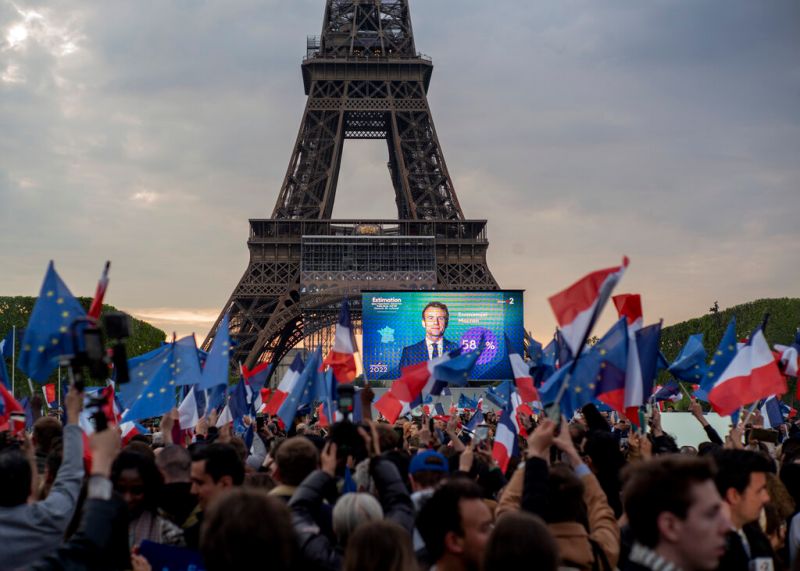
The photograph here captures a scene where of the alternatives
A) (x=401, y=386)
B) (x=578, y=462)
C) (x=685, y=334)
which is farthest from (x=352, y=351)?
(x=685, y=334)

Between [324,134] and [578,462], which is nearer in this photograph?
[578,462]

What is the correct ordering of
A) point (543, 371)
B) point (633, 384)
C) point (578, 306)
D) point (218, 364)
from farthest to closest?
point (543, 371), point (218, 364), point (633, 384), point (578, 306)

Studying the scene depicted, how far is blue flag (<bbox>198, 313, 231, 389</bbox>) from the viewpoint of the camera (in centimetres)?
962

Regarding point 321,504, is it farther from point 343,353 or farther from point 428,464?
point 343,353

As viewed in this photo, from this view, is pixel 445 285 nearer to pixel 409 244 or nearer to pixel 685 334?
pixel 409 244

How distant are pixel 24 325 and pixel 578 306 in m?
34.3

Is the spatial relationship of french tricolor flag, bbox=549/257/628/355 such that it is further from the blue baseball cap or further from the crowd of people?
the blue baseball cap

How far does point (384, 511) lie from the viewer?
4230 mm

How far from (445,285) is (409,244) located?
308 cm

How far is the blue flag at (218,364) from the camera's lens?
31.6 ft

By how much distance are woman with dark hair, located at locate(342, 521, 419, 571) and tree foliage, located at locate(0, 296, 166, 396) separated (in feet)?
91.0

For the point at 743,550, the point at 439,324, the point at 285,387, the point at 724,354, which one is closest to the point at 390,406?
the point at 285,387

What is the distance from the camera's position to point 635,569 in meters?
2.87

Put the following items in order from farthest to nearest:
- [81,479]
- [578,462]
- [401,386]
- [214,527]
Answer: [401,386] → [578,462] → [81,479] → [214,527]
